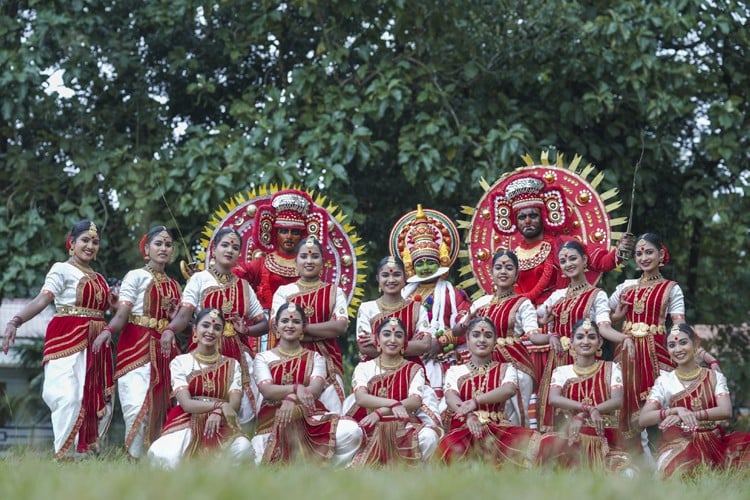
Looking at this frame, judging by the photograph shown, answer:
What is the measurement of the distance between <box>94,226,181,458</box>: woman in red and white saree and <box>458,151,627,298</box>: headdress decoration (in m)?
2.14

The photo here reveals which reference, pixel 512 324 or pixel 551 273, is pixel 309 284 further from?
pixel 551 273

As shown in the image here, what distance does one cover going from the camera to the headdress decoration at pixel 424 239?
27.0 feet

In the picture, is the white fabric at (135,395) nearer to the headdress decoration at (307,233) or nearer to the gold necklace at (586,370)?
the headdress decoration at (307,233)

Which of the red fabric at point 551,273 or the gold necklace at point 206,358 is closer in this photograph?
the gold necklace at point 206,358

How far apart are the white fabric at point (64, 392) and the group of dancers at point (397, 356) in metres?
0.01

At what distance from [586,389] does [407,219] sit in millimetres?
1965

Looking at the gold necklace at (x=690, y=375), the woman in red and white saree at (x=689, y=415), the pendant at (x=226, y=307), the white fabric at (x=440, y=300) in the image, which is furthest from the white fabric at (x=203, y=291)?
the gold necklace at (x=690, y=375)

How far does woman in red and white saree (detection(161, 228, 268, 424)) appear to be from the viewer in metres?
7.61

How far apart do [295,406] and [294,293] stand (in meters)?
1.15

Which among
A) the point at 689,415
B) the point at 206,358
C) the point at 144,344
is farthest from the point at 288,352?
the point at 689,415

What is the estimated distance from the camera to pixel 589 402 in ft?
23.2

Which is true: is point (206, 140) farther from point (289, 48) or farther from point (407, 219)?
point (407, 219)

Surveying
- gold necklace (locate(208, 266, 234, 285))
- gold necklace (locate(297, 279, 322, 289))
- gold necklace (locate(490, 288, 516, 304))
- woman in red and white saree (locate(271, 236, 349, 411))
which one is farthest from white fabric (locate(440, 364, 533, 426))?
gold necklace (locate(208, 266, 234, 285))

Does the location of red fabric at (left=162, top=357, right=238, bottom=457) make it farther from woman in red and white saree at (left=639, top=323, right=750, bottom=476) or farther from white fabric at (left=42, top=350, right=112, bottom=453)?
woman in red and white saree at (left=639, top=323, right=750, bottom=476)
